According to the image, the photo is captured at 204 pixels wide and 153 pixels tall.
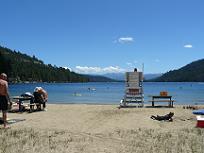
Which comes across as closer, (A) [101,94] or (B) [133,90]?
(B) [133,90]

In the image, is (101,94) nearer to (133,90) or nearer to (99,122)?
(133,90)

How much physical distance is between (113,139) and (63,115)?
530 cm

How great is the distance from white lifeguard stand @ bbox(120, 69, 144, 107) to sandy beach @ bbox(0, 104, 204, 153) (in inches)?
208

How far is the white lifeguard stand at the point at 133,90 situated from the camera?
65.8ft

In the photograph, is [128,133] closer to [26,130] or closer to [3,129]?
[26,130]

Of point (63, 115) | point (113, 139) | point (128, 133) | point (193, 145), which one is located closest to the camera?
point (193, 145)

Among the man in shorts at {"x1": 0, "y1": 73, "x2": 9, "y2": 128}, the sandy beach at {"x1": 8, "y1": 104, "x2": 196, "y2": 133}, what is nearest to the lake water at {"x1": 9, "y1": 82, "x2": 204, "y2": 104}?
the sandy beach at {"x1": 8, "y1": 104, "x2": 196, "y2": 133}

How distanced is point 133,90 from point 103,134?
33.2 feet

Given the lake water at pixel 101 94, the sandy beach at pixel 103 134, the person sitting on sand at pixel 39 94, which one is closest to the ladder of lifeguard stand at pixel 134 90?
the lake water at pixel 101 94

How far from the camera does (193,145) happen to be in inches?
369

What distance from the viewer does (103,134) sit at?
35.0ft

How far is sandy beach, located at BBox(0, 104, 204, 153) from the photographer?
9086mm

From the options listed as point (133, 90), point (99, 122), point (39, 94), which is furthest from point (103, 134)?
point (133, 90)

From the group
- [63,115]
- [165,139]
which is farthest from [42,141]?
[63,115]
